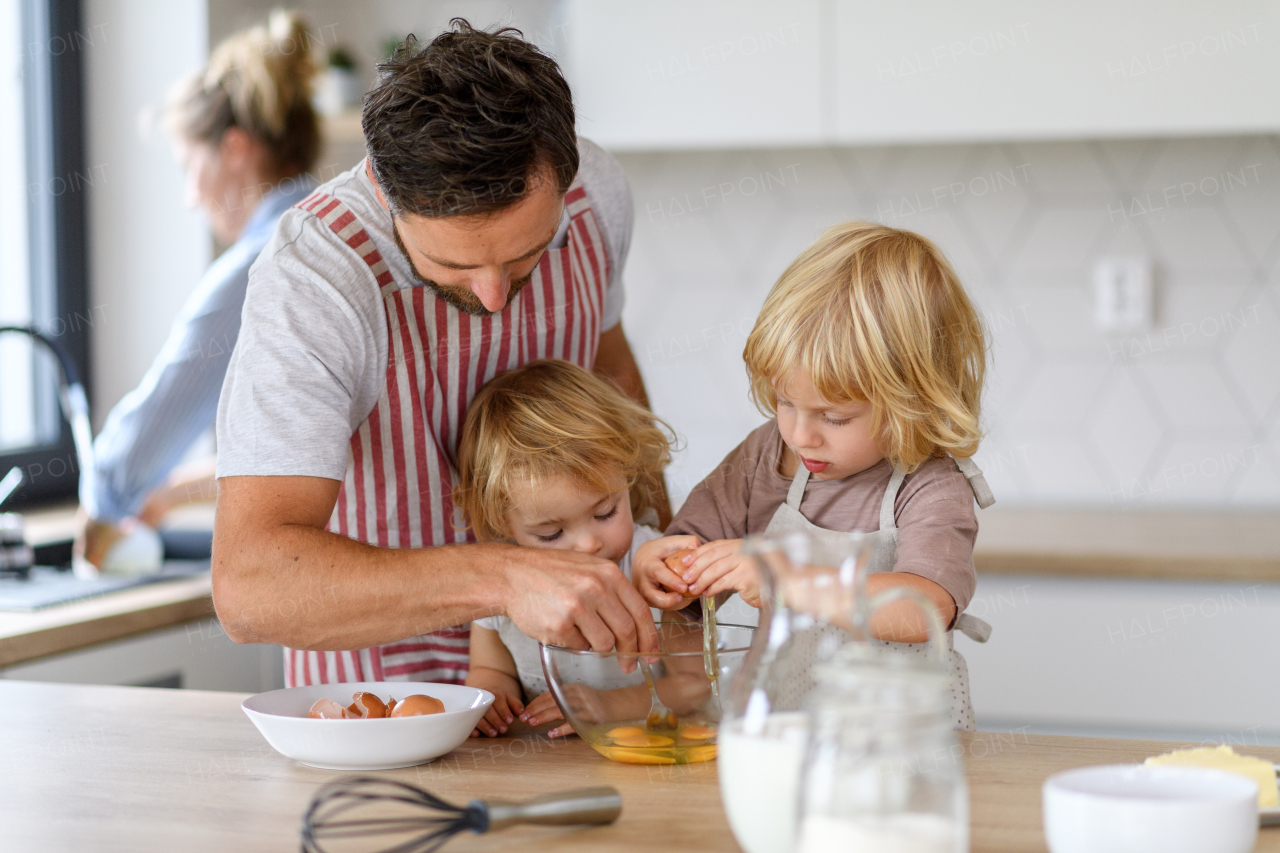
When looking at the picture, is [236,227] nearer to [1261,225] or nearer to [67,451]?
[67,451]

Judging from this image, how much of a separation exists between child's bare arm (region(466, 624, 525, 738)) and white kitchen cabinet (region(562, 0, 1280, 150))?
4.14 feet

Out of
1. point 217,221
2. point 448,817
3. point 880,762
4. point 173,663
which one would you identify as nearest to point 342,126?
point 217,221

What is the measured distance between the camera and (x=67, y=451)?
277 centimetres

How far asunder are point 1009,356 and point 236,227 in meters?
1.58

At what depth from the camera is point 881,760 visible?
65 cm

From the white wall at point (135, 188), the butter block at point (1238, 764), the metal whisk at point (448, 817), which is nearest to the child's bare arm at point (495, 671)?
the metal whisk at point (448, 817)

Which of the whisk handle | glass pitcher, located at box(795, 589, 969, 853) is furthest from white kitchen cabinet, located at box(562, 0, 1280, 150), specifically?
glass pitcher, located at box(795, 589, 969, 853)

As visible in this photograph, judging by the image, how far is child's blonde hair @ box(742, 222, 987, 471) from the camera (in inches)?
50.1

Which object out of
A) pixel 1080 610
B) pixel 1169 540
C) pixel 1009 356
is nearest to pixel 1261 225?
pixel 1009 356

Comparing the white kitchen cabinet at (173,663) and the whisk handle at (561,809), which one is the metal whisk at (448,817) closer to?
the whisk handle at (561,809)

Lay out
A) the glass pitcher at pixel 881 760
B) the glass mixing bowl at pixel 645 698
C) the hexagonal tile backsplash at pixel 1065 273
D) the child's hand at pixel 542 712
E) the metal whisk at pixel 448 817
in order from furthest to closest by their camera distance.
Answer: the hexagonal tile backsplash at pixel 1065 273, the child's hand at pixel 542 712, the glass mixing bowl at pixel 645 698, the metal whisk at pixel 448 817, the glass pitcher at pixel 881 760

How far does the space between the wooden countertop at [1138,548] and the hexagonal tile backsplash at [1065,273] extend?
20cm

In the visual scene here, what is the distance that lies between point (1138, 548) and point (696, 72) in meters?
1.16

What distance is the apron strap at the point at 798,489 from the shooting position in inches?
55.5
